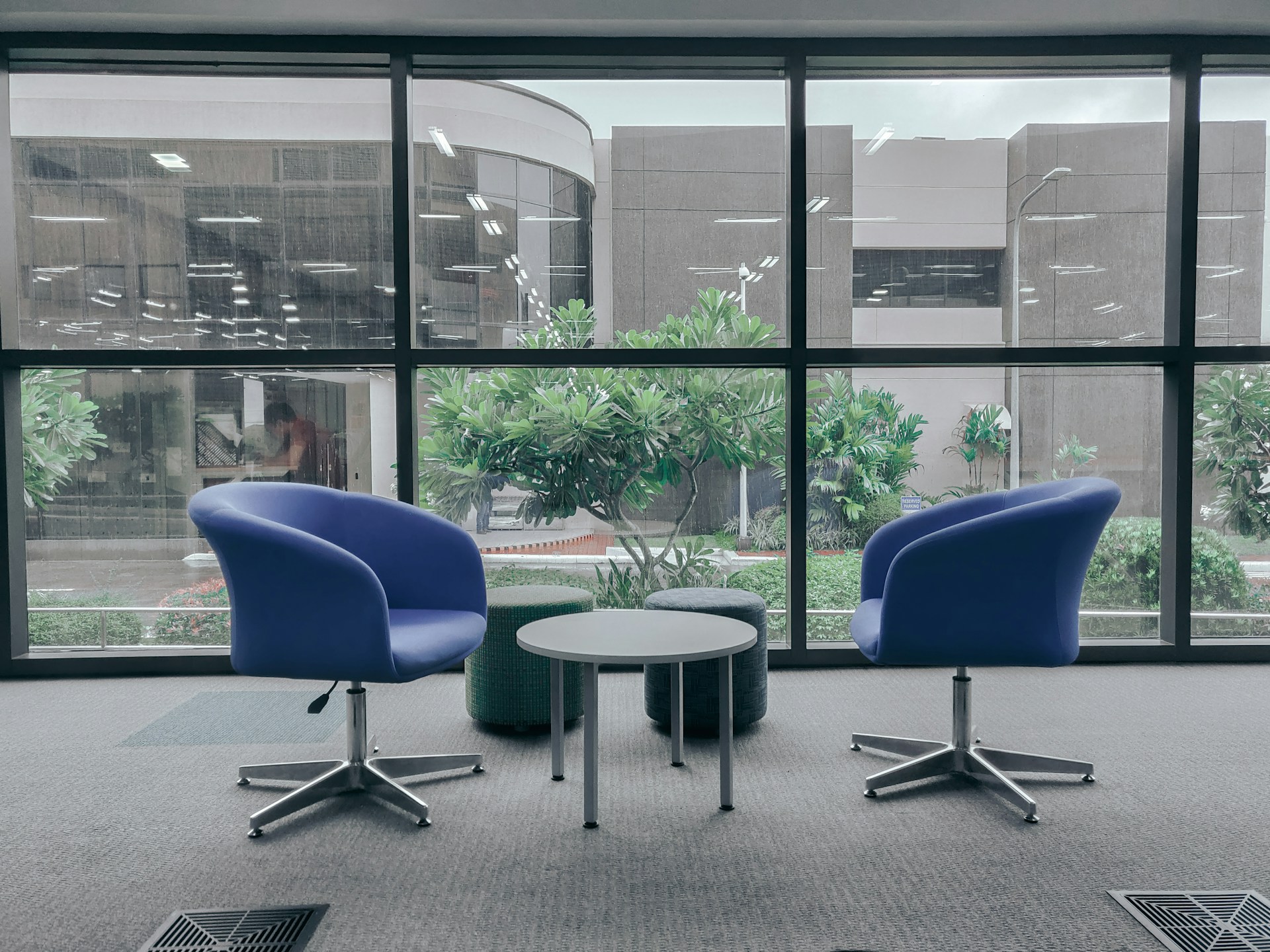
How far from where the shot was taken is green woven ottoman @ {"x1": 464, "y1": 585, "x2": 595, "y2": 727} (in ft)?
9.70

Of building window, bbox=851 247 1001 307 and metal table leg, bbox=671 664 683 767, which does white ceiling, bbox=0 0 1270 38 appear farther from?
metal table leg, bbox=671 664 683 767

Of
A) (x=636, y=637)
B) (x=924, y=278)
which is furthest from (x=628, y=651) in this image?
(x=924, y=278)

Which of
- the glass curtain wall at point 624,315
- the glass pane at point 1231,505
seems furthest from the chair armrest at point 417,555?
the glass pane at point 1231,505

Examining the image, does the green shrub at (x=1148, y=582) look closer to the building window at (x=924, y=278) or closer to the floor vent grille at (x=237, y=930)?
the building window at (x=924, y=278)

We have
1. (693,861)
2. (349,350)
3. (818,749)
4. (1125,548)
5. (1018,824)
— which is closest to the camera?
(693,861)

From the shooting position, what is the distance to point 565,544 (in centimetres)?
388

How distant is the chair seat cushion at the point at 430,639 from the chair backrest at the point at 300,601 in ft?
0.19

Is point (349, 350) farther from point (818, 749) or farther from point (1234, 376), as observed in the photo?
point (1234, 376)

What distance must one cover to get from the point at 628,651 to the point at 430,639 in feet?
2.05

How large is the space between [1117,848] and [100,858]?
8.67 feet

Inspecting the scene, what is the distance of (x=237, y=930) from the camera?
178cm

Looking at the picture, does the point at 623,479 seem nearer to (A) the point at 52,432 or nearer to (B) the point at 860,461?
(B) the point at 860,461

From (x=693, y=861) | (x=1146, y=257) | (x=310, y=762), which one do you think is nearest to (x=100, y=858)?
(x=310, y=762)

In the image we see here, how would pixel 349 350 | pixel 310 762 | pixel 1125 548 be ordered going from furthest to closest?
pixel 1125 548 < pixel 349 350 < pixel 310 762
